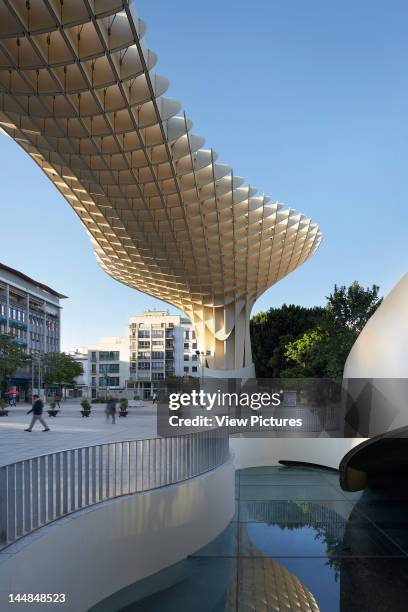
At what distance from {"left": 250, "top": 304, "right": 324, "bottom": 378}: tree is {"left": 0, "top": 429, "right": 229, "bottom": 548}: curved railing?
50.6 meters

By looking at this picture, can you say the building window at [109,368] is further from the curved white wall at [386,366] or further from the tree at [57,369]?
the curved white wall at [386,366]

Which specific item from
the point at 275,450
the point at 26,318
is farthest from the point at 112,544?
the point at 26,318

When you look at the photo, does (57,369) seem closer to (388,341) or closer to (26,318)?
(26,318)

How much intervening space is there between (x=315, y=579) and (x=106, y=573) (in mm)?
3969

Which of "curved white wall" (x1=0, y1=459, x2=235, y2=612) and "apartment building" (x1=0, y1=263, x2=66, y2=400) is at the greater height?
"apartment building" (x1=0, y1=263, x2=66, y2=400)

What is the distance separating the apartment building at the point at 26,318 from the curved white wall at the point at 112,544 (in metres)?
64.7

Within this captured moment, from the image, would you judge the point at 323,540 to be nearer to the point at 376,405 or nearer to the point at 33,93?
the point at 376,405

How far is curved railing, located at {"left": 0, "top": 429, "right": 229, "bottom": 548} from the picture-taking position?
697cm

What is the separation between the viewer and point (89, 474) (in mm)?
8961

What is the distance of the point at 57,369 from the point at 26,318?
10946 mm

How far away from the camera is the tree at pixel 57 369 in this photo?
82.2 metres

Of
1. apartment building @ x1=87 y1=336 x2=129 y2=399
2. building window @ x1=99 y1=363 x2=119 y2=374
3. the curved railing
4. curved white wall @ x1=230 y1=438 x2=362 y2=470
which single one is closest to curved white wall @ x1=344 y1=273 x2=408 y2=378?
the curved railing

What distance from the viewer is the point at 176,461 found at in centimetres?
1106

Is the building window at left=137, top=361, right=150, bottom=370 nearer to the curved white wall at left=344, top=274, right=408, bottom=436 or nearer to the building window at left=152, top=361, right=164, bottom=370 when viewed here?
the building window at left=152, top=361, right=164, bottom=370
